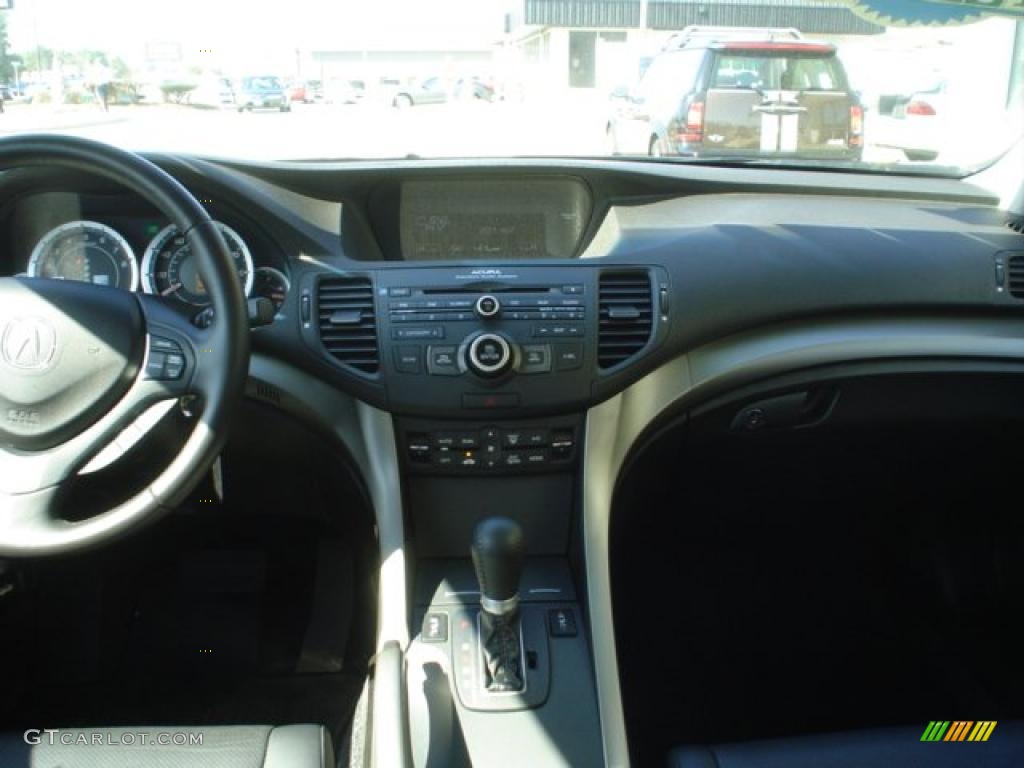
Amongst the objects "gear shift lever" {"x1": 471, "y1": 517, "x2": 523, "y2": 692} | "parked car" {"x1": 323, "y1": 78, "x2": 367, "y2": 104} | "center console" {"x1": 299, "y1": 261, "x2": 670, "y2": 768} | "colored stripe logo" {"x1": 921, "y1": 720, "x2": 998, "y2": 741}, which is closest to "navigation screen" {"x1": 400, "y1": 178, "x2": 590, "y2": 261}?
"center console" {"x1": 299, "y1": 261, "x2": 670, "y2": 768}

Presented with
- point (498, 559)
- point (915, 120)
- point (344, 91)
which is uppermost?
→ point (344, 91)

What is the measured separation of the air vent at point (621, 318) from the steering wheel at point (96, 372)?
2.68ft

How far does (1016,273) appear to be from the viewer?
7.78 feet

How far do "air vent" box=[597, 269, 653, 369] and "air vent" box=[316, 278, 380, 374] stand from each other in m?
0.50

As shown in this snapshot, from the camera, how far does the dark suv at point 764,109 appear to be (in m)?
2.77

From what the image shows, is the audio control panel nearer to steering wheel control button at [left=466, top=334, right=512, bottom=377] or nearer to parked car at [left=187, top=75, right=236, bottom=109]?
steering wheel control button at [left=466, top=334, right=512, bottom=377]

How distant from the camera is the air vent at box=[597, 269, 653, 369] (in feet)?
7.20

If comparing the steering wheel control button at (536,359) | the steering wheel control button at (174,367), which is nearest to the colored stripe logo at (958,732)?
the steering wheel control button at (536,359)

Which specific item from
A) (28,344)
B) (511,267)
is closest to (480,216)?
(511,267)

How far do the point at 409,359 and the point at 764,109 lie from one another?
139 cm

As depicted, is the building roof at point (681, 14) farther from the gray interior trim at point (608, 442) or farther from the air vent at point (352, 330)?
the air vent at point (352, 330)

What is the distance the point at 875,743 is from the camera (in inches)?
68.2

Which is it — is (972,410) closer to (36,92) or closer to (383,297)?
(383,297)

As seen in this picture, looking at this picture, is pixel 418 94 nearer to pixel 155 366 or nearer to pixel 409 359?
pixel 409 359
